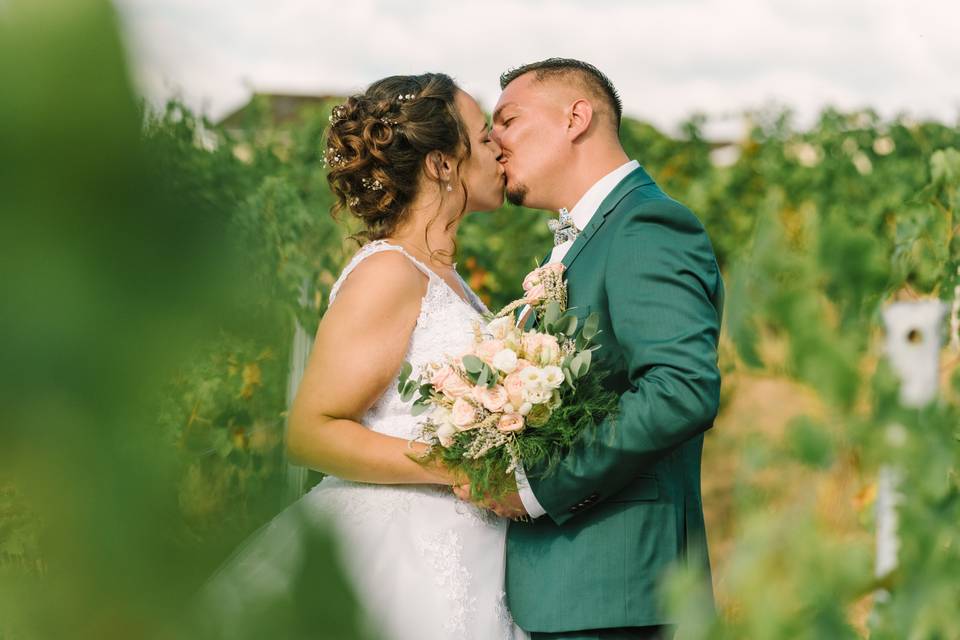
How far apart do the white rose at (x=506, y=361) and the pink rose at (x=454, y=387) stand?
0.33 ft

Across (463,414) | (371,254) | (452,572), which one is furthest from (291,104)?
(463,414)

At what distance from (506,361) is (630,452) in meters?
0.38

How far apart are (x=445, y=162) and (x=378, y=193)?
242 millimetres

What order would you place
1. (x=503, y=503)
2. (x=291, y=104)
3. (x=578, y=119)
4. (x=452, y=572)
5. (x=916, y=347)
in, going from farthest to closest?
(x=291, y=104)
(x=578, y=119)
(x=452, y=572)
(x=503, y=503)
(x=916, y=347)

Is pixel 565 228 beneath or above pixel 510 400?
above

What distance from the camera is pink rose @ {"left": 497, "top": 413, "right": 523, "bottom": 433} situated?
2398mm

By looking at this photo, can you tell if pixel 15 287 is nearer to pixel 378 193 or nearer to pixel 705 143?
pixel 378 193

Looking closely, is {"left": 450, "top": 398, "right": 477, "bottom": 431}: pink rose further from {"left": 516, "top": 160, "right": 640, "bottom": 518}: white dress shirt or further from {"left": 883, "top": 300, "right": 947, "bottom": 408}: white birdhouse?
{"left": 883, "top": 300, "right": 947, "bottom": 408}: white birdhouse

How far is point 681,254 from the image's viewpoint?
2.67 metres

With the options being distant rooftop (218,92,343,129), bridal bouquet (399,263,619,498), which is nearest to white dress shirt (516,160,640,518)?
bridal bouquet (399,263,619,498)

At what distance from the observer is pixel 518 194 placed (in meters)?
3.37

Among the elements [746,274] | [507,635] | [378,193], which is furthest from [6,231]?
[378,193]

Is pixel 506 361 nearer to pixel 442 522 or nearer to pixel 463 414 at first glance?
pixel 463 414

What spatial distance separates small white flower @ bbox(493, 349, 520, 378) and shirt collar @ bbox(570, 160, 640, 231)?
797mm
